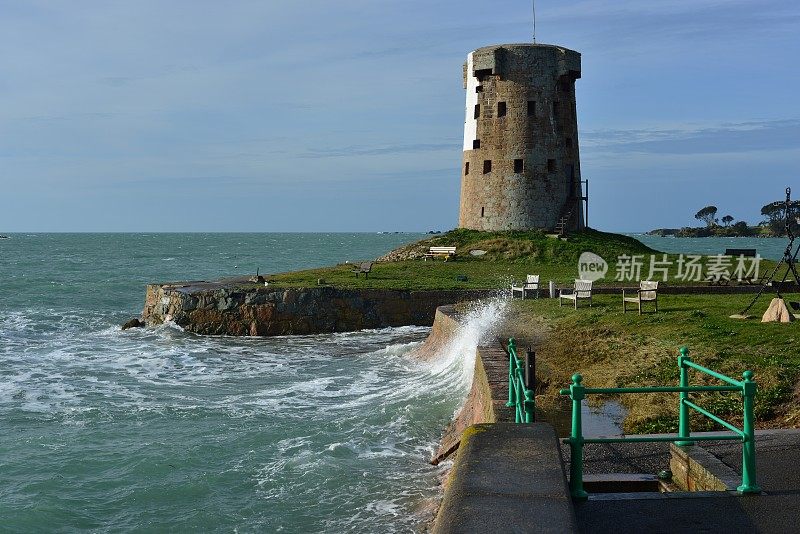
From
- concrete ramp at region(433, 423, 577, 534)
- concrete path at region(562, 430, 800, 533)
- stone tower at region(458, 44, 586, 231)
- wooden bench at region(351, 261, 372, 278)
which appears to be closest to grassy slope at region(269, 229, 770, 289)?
wooden bench at region(351, 261, 372, 278)

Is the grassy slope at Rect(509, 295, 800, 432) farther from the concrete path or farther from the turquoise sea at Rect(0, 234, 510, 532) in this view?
the concrete path

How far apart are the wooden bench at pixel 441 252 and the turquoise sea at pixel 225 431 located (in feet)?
37.0

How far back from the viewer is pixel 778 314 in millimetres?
16562

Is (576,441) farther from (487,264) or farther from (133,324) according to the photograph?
(487,264)

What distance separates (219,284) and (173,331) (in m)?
3.71

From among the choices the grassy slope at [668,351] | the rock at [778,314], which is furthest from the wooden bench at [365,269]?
the rock at [778,314]

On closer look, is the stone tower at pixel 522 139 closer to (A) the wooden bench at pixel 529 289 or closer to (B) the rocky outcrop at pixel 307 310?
(B) the rocky outcrop at pixel 307 310

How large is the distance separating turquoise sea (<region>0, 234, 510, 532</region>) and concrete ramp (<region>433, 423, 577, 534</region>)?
8.08 feet

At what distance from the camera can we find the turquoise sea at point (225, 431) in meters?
11.0

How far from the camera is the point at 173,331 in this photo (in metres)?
30.3

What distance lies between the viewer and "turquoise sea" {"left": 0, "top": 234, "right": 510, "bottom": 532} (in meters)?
11.0

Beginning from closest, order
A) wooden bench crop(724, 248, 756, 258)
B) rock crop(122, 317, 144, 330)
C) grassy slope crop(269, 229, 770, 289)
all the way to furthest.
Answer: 1. grassy slope crop(269, 229, 770, 289)
2. rock crop(122, 317, 144, 330)
3. wooden bench crop(724, 248, 756, 258)

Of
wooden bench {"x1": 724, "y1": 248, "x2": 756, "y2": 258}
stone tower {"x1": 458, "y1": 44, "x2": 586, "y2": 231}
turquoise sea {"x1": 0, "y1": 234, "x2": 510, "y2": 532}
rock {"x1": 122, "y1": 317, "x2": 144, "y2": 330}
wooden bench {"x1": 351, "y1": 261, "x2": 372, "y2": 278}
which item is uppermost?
stone tower {"x1": 458, "y1": 44, "x2": 586, "y2": 231}

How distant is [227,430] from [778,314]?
10.5m
